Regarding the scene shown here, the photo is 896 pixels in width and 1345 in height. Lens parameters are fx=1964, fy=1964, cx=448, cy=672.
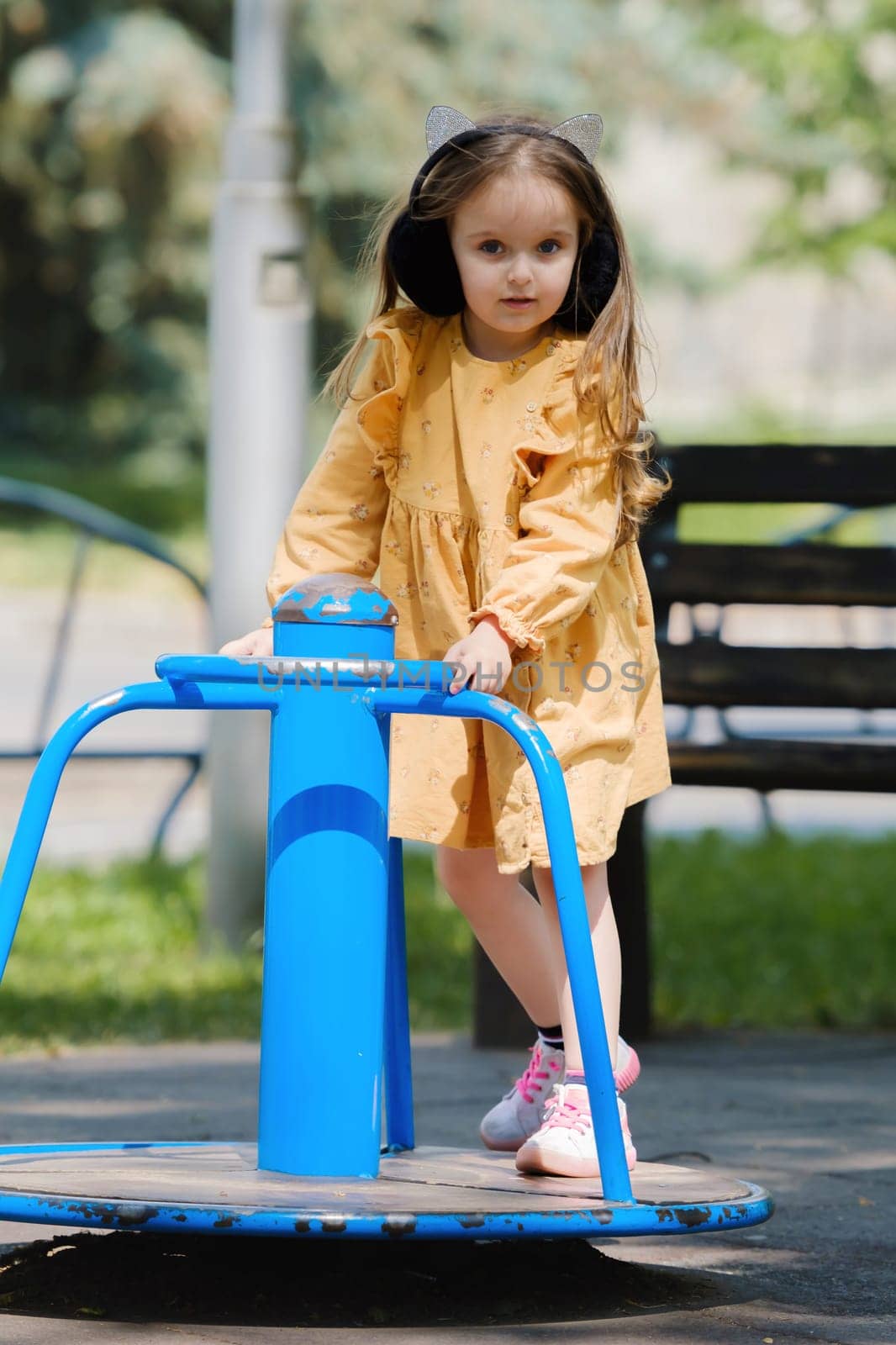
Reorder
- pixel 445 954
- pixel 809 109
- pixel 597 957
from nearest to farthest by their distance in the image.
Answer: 1. pixel 597 957
2. pixel 445 954
3. pixel 809 109

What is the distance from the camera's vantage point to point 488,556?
2.58m

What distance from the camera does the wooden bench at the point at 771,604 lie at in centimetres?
388

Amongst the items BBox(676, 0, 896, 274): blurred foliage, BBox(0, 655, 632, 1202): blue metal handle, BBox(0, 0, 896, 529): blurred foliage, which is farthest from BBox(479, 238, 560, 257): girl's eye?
BBox(676, 0, 896, 274): blurred foliage

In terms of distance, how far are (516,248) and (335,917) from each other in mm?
920

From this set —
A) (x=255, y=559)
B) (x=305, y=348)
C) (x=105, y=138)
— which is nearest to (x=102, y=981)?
(x=255, y=559)

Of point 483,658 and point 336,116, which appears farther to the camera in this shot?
point 336,116

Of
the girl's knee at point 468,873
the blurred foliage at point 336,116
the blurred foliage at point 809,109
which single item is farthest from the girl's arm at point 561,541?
the blurred foliage at point 809,109

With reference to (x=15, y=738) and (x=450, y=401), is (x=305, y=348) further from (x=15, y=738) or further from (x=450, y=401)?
(x=15, y=738)

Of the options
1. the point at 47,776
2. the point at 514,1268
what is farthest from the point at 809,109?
the point at 47,776

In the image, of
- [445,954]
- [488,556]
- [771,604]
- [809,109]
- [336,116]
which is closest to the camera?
[488,556]

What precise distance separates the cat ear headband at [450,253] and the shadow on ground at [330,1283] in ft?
4.09

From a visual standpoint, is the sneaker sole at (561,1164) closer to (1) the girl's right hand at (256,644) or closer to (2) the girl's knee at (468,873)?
(2) the girl's knee at (468,873)

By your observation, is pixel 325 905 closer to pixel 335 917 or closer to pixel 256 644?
pixel 335 917

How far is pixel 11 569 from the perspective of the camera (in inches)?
738
